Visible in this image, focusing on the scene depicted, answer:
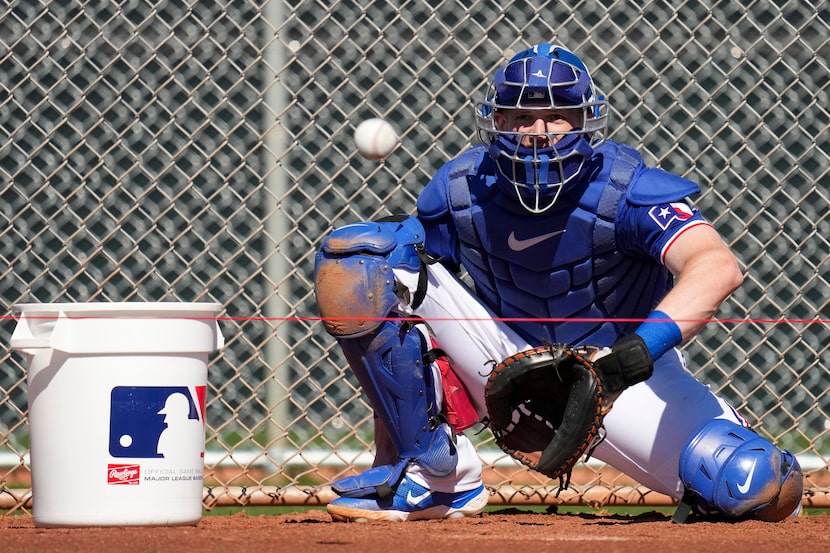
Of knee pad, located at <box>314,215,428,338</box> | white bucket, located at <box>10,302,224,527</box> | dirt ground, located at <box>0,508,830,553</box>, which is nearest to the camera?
dirt ground, located at <box>0,508,830,553</box>

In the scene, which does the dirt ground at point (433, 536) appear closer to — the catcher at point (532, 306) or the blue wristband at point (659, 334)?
the catcher at point (532, 306)

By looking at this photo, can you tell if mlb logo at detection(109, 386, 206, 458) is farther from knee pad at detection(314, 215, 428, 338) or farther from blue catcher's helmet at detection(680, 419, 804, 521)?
blue catcher's helmet at detection(680, 419, 804, 521)

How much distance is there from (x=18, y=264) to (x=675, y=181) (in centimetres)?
352

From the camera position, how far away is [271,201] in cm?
484

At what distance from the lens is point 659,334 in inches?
118

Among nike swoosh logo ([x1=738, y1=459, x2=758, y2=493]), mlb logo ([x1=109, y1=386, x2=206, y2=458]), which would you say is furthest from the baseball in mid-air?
nike swoosh logo ([x1=738, y1=459, x2=758, y2=493])

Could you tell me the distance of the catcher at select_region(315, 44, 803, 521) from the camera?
10.7ft

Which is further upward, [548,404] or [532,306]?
[532,306]

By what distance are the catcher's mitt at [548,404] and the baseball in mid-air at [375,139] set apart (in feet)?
3.82

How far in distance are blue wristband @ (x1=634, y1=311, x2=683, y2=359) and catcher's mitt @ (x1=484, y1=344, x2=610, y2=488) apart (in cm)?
14

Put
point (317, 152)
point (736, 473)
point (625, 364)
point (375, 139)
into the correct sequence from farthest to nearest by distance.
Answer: point (317, 152) → point (375, 139) → point (736, 473) → point (625, 364)

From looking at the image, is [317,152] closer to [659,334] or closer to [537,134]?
[537,134]

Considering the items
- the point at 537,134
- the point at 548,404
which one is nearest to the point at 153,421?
the point at 548,404

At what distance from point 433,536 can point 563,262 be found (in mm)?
931
